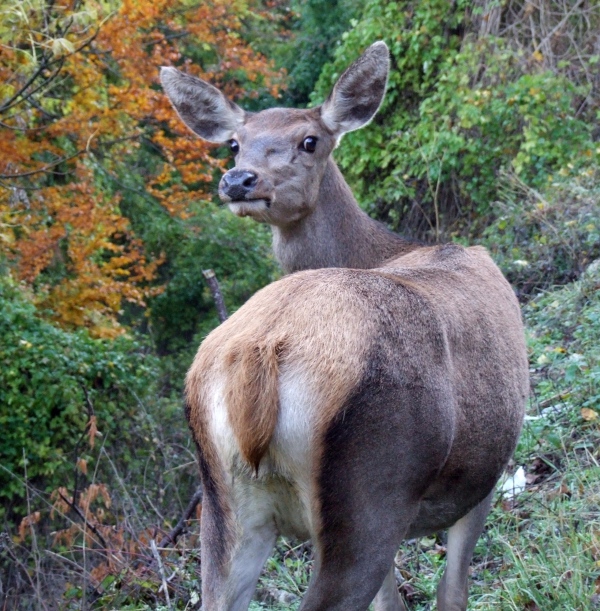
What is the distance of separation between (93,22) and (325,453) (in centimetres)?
827

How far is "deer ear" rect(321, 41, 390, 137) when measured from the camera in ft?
19.9

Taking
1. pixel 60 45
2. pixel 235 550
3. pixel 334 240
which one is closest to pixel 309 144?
pixel 334 240

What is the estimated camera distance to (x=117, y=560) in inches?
229

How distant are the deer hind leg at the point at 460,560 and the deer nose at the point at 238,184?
207 cm

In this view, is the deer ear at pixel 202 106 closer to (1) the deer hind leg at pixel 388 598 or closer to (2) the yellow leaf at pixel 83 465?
(2) the yellow leaf at pixel 83 465

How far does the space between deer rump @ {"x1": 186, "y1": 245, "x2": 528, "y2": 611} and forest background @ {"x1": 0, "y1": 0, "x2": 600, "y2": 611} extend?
1.85 metres

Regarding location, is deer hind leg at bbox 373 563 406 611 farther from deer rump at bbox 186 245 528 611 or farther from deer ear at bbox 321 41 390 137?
deer ear at bbox 321 41 390 137

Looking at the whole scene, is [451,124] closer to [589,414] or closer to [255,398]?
[589,414]

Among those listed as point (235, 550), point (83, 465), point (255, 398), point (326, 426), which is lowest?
point (83, 465)

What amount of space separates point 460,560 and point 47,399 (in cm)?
715

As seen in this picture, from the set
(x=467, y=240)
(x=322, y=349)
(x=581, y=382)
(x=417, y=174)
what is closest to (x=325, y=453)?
(x=322, y=349)

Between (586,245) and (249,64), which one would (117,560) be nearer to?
(586,245)

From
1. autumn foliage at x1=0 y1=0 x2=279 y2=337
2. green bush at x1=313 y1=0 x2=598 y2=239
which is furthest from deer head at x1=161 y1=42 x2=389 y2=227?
green bush at x1=313 y1=0 x2=598 y2=239

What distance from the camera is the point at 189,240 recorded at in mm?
18531
